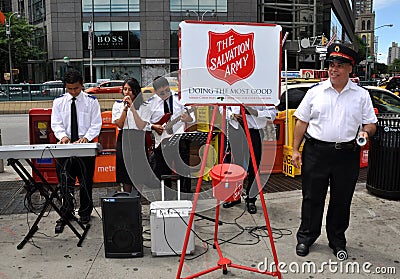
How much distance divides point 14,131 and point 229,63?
1252 cm

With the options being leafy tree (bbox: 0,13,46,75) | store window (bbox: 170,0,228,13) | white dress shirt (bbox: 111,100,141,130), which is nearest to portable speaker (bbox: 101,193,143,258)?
white dress shirt (bbox: 111,100,141,130)

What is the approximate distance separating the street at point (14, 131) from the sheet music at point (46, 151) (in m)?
8.34

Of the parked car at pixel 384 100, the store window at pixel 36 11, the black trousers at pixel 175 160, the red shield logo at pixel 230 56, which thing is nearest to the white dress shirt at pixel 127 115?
the black trousers at pixel 175 160

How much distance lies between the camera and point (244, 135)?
15.1 ft

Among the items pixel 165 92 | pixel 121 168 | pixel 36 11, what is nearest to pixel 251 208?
pixel 121 168

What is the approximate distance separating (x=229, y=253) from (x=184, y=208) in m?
0.64

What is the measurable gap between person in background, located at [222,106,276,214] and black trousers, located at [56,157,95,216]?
1669 mm

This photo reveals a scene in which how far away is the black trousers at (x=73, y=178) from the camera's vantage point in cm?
452

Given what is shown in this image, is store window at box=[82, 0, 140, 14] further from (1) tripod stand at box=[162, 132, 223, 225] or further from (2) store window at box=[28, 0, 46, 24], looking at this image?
(1) tripod stand at box=[162, 132, 223, 225]

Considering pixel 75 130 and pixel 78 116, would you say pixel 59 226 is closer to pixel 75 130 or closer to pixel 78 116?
pixel 75 130

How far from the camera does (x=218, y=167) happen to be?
11.7ft

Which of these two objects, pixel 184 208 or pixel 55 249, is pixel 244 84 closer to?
pixel 184 208

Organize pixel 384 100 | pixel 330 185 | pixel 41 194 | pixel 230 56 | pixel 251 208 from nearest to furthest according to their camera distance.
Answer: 1. pixel 230 56
2. pixel 330 185
3. pixel 41 194
4. pixel 251 208
5. pixel 384 100

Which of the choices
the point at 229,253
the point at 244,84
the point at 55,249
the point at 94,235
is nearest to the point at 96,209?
the point at 94,235
